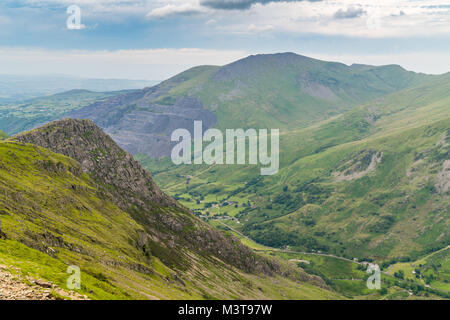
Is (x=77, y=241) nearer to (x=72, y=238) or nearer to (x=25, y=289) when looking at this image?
(x=72, y=238)

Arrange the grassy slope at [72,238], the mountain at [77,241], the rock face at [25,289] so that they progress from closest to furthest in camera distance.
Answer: the rock face at [25,289] → the mountain at [77,241] → the grassy slope at [72,238]

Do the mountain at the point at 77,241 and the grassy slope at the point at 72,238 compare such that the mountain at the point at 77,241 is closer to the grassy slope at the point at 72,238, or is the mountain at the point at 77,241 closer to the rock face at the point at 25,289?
the grassy slope at the point at 72,238

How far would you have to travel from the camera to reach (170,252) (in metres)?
198

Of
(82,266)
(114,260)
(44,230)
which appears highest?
(44,230)

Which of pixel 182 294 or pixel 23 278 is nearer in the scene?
pixel 23 278

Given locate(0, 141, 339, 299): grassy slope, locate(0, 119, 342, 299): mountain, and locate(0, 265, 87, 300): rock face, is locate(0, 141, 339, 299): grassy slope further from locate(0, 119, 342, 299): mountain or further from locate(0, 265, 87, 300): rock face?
locate(0, 265, 87, 300): rock face

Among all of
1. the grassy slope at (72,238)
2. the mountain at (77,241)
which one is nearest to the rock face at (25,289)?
the mountain at (77,241)

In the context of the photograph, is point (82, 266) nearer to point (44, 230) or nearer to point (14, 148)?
point (44, 230)

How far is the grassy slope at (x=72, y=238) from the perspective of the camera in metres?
96.4

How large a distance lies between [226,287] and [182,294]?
5201 centimetres

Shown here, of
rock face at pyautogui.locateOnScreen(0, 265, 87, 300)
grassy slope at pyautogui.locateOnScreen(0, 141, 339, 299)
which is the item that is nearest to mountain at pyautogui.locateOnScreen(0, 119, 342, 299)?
grassy slope at pyautogui.locateOnScreen(0, 141, 339, 299)
